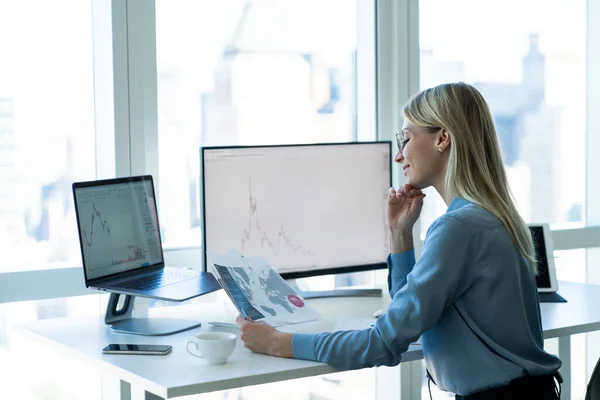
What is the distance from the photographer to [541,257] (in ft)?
8.35

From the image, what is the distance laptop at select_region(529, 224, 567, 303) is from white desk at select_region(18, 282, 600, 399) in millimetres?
46

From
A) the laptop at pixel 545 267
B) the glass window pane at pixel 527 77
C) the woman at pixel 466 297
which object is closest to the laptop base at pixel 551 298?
the laptop at pixel 545 267

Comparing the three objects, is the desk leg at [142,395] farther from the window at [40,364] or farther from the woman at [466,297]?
the window at [40,364]

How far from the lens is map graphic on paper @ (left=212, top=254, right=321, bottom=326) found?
6.52 ft

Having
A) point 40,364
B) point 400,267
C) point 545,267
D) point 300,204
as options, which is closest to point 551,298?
point 545,267

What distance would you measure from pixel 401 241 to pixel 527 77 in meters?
1.62

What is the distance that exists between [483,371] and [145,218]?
103cm

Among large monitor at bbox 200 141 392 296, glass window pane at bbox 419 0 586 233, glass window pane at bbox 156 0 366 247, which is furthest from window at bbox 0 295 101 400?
glass window pane at bbox 419 0 586 233

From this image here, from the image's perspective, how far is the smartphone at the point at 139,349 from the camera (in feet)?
6.01

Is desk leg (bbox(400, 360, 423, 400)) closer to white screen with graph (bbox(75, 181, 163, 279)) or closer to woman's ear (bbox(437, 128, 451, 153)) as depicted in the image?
white screen with graph (bbox(75, 181, 163, 279))

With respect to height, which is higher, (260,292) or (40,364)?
(260,292)

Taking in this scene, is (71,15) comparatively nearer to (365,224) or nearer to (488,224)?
(365,224)

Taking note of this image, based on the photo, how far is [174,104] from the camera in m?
2.68

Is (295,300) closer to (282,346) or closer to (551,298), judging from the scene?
(282,346)
